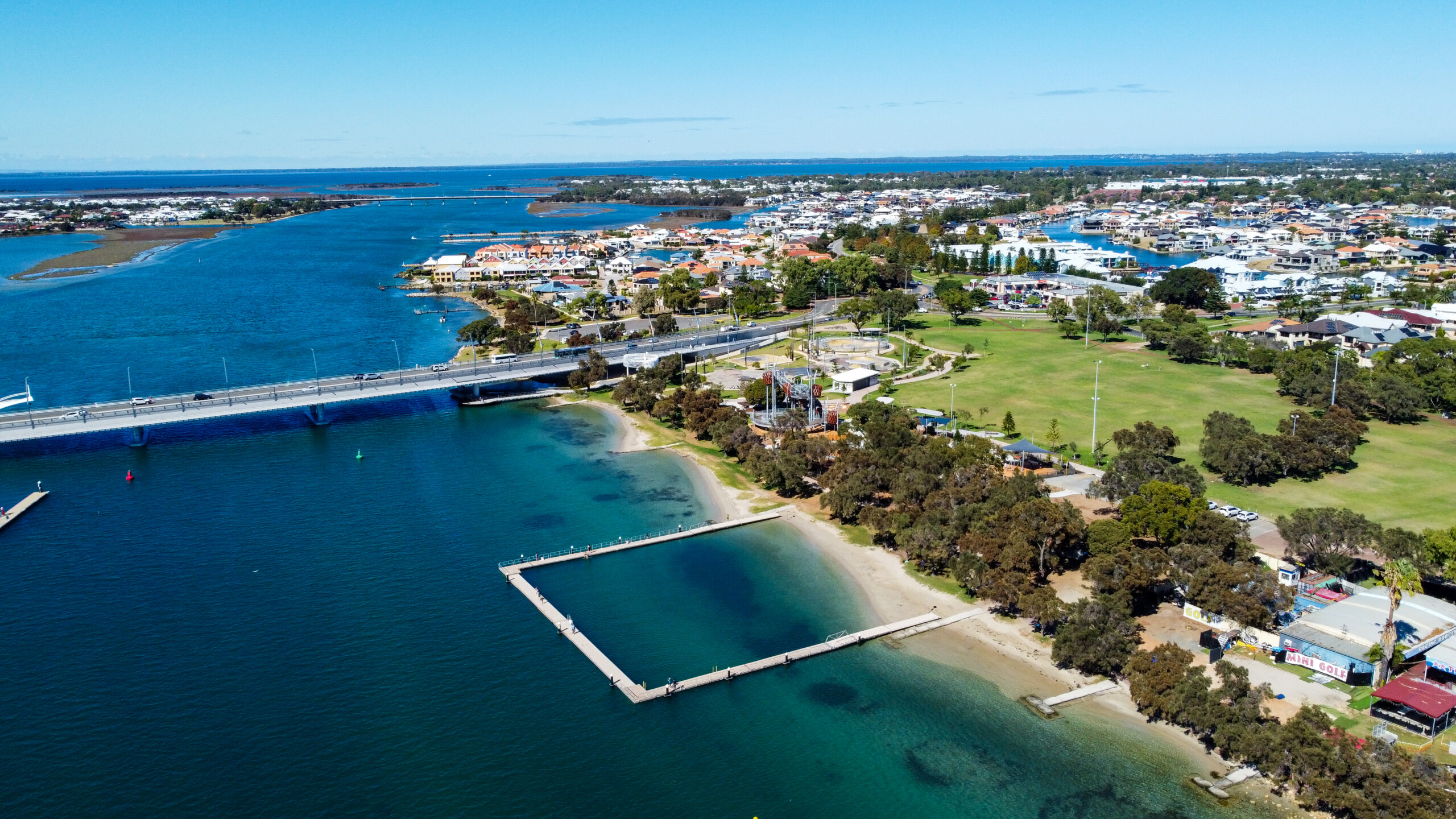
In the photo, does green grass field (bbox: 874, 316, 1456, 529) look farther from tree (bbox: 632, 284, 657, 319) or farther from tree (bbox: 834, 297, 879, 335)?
tree (bbox: 632, 284, 657, 319)

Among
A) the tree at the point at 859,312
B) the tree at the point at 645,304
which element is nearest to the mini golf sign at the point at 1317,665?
the tree at the point at 859,312

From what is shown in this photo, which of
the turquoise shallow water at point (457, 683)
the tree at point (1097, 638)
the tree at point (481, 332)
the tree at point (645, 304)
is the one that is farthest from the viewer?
the tree at point (645, 304)

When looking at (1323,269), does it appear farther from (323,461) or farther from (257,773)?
(257,773)

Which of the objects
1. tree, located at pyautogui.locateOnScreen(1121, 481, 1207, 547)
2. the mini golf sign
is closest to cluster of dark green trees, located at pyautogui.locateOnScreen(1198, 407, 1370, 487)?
tree, located at pyautogui.locateOnScreen(1121, 481, 1207, 547)

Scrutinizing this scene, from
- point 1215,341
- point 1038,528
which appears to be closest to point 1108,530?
point 1038,528

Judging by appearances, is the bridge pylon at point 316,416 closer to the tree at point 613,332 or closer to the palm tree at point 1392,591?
the tree at point 613,332

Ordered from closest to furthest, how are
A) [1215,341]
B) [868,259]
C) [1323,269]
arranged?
[1215,341] < [868,259] < [1323,269]
